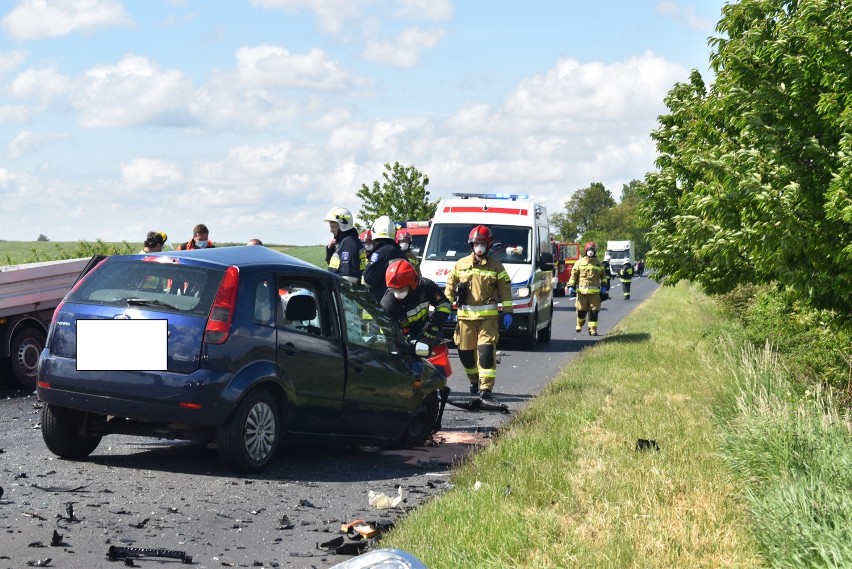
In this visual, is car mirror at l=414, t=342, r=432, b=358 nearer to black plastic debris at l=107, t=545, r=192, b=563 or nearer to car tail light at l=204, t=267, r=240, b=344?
car tail light at l=204, t=267, r=240, b=344

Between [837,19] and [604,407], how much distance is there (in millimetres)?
4229

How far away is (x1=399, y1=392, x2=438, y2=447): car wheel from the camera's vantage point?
32.2 feet

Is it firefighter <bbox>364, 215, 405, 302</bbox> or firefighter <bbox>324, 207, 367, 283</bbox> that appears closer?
firefighter <bbox>364, 215, 405, 302</bbox>

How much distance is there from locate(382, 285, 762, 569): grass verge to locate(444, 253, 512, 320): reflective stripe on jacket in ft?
3.88

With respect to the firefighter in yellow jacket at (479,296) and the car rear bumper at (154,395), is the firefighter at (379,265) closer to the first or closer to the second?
the firefighter in yellow jacket at (479,296)

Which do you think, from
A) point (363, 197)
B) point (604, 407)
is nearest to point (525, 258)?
point (604, 407)

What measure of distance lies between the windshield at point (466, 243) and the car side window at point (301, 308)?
440 inches

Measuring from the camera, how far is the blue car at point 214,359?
7.74 metres

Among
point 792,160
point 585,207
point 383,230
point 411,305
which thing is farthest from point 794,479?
point 585,207

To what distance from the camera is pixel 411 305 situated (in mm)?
11062

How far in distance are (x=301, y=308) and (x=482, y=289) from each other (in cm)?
446

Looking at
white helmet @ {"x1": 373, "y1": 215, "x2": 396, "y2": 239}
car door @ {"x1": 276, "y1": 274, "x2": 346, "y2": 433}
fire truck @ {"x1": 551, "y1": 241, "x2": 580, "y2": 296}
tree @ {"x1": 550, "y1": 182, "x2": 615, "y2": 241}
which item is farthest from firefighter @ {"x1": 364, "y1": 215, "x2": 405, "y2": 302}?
tree @ {"x1": 550, "y1": 182, "x2": 615, "y2": 241}

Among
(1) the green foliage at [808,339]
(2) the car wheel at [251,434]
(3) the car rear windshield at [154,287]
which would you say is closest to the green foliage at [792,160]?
(1) the green foliage at [808,339]

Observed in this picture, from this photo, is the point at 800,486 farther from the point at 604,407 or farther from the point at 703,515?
the point at 604,407
